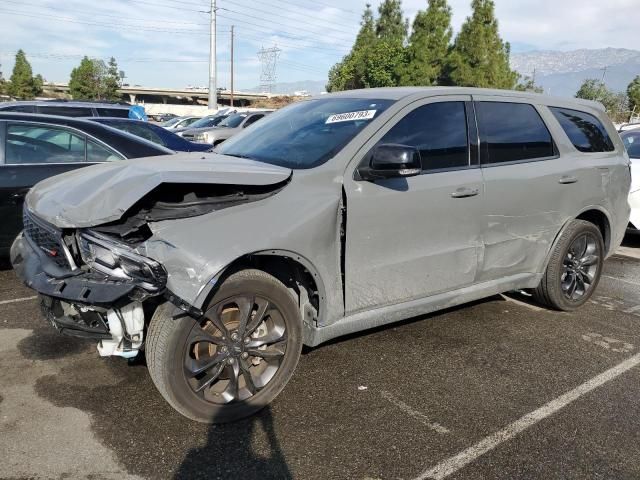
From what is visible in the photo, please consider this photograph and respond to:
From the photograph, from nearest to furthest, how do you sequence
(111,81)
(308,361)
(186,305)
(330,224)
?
(186,305)
(330,224)
(308,361)
(111,81)

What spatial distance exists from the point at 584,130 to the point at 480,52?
30.2 m

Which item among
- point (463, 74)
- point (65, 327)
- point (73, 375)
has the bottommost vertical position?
point (73, 375)

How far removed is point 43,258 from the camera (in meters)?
→ 2.95

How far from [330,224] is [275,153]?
78 cm

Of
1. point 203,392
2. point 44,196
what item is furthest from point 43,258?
point 203,392

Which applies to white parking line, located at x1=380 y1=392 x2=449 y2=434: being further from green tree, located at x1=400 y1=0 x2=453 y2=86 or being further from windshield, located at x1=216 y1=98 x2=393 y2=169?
green tree, located at x1=400 y1=0 x2=453 y2=86

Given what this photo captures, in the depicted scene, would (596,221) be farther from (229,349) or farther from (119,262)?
(119,262)

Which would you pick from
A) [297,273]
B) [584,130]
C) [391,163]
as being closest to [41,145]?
[297,273]

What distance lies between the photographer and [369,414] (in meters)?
3.04

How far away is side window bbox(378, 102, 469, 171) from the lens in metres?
3.47

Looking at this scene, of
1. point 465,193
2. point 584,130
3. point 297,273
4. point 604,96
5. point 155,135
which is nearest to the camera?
point 297,273

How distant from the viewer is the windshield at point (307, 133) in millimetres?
3324

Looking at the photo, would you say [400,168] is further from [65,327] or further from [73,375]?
[73,375]

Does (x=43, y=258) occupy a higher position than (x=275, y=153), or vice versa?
(x=275, y=153)
